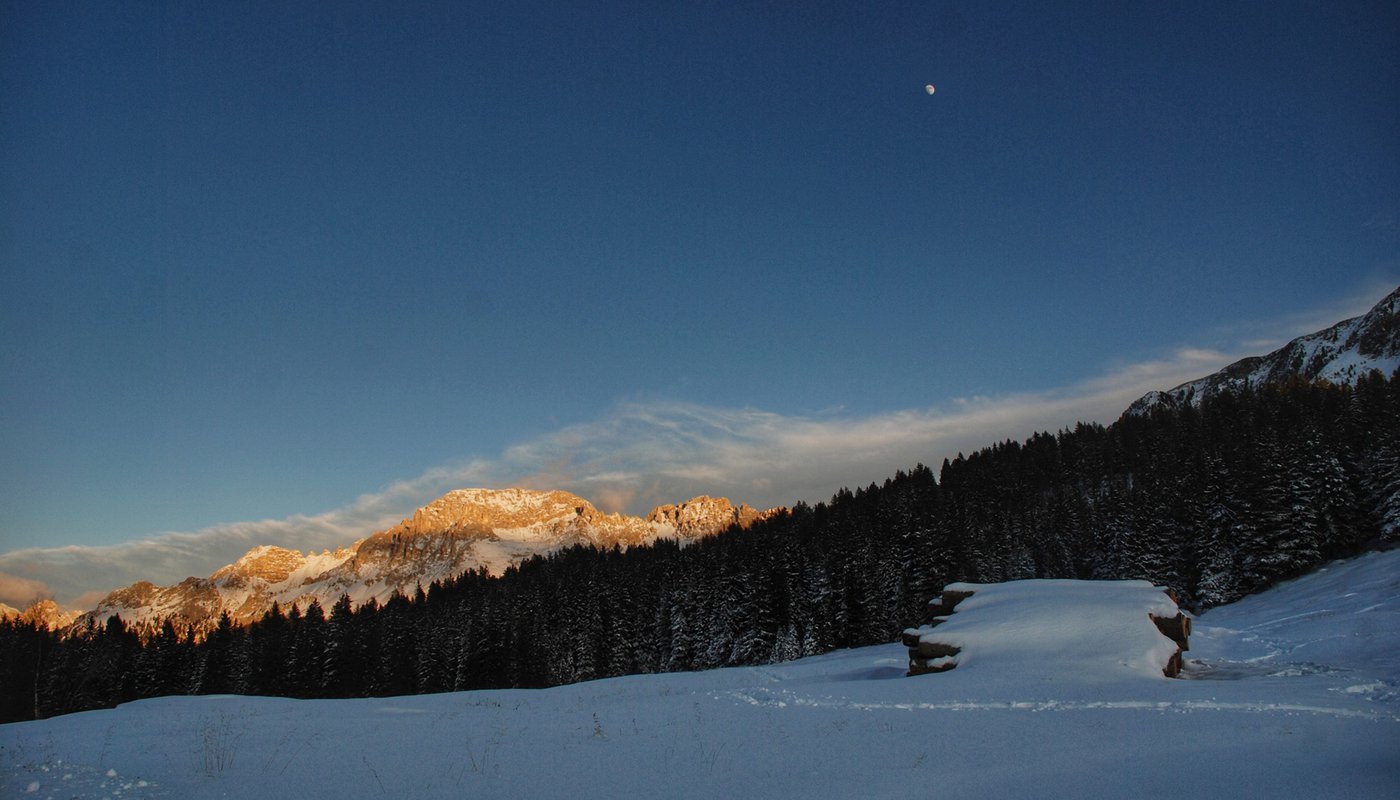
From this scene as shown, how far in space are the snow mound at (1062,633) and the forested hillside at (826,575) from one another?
28.8 m

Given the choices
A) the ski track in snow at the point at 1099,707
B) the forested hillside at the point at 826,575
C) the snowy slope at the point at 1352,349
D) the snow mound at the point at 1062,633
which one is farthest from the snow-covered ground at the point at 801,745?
the snowy slope at the point at 1352,349

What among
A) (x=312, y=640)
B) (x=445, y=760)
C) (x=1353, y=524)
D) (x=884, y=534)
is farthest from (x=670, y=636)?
(x=445, y=760)

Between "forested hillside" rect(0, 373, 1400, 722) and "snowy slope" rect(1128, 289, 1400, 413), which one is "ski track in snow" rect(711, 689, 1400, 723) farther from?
"snowy slope" rect(1128, 289, 1400, 413)

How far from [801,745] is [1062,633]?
567 inches

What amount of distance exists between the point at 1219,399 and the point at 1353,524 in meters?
62.3

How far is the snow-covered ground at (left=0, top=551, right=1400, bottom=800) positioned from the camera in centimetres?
860

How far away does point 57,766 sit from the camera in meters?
10.3

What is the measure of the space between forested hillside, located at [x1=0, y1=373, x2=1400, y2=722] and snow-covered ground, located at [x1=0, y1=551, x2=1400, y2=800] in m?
39.0

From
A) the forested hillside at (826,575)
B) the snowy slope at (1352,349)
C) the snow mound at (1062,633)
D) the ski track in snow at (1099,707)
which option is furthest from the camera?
the snowy slope at (1352,349)

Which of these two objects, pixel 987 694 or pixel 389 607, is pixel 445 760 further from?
pixel 389 607

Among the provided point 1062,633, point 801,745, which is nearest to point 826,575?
point 1062,633

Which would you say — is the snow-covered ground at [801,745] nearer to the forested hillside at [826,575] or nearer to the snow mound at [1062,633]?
the snow mound at [1062,633]

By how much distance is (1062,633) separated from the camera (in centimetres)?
2111

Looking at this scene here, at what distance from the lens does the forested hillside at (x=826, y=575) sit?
4881 cm
